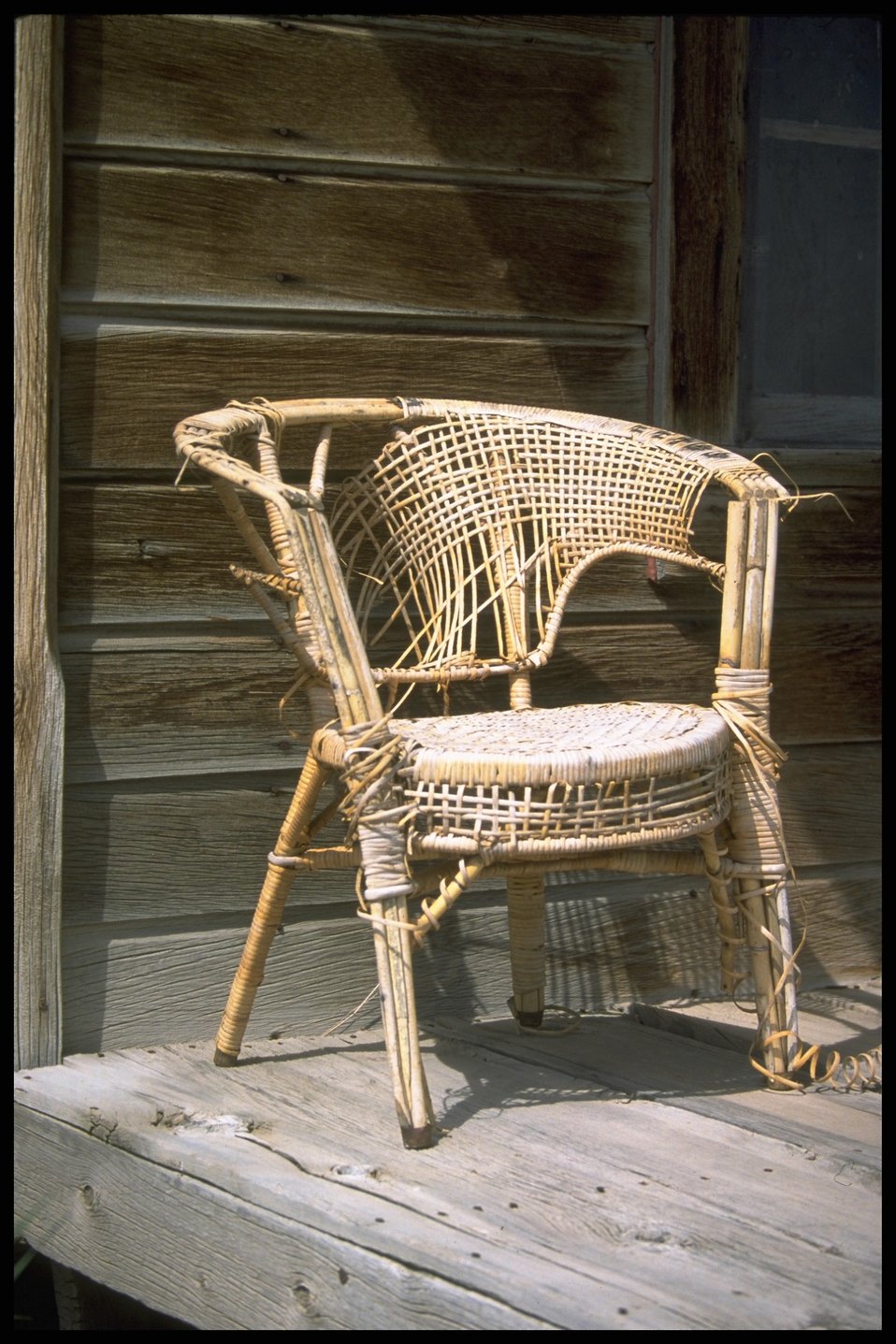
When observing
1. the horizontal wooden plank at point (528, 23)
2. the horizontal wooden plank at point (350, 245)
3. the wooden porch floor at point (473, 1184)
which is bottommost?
the wooden porch floor at point (473, 1184)

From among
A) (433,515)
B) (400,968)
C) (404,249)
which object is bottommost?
(400,968)

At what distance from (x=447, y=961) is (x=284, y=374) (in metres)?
0.95

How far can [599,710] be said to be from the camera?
78.4 inches

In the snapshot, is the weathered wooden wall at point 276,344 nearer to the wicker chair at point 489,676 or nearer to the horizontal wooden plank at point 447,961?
the horizontal wooden plank at point 447,961

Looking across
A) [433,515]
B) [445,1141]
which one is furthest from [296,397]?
[445,1141]

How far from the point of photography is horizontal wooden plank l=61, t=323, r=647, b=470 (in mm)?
2107

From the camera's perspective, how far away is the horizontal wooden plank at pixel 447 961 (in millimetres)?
Answer: 2180

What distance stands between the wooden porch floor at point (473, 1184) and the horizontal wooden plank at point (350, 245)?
3.66 feet

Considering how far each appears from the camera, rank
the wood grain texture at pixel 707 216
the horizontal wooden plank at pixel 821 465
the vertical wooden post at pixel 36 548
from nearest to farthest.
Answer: the vertical wooden post at pixel 36 548 < the wood grain texture at pixel 707 216 < the horizontal wooden plank at pixel 821 465

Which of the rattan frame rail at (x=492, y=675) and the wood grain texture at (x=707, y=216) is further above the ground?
the wood grain texture at (x=707, y=216)

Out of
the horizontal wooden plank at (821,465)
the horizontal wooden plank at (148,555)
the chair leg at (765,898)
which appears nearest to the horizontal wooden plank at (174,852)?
the horizontal wooden plank at (148,555)

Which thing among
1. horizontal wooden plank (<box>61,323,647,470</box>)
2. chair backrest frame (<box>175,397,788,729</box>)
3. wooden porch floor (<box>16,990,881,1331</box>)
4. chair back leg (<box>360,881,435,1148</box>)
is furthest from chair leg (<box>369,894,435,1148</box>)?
horizontal wooden plank (<box>61,323,647,470</box>)
